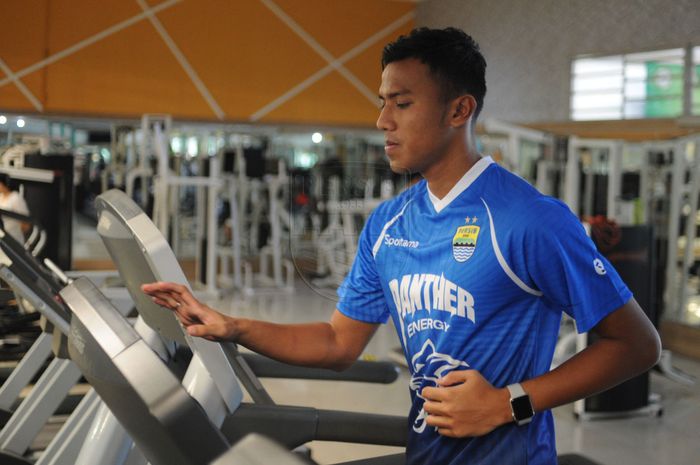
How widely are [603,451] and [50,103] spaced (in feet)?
23.5

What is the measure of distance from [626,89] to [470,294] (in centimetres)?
414

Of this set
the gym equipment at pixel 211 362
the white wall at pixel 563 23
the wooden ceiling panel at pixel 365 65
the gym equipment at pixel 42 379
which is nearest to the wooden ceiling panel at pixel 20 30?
the wooden ceiling panel at pixel 365 65

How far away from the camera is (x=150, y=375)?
0.63 metres

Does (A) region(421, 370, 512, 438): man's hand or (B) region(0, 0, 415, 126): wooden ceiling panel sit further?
(B) region(0, 0, 415, 126): wooden ceiling panel

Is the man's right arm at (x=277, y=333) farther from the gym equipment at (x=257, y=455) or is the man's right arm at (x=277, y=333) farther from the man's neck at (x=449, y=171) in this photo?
the gym equipment at (x=257, y=455)

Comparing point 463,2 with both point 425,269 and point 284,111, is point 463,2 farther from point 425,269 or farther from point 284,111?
point 284,111

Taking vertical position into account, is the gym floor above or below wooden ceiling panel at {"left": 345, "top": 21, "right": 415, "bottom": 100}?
below

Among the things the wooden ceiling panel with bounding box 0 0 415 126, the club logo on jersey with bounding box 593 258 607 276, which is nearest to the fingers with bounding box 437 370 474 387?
the club logo on jersey with bounding box 593 258 607 276

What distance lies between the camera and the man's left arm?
110 centimetres

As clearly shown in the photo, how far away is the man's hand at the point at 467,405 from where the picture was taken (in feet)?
3.60

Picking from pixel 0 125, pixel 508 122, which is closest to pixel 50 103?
pixel 0 125

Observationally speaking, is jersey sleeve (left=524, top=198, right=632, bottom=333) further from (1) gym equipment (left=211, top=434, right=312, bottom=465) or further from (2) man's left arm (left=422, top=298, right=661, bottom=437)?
(1) gym equipment (left=211, top=434, right=312, bottom=465)

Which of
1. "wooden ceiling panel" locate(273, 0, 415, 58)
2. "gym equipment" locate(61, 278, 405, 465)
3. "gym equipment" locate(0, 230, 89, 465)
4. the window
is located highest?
"wooden ceiling panel" locate(273, 0, 415, 58)

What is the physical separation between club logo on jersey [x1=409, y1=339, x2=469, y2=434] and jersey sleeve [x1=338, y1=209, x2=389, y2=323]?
0.57ft
